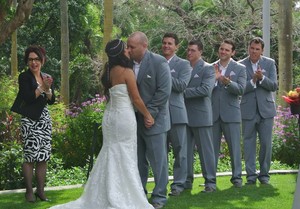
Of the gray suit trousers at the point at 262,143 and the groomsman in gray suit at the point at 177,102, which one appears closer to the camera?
the groomsman in gray suit at the point at 177,102

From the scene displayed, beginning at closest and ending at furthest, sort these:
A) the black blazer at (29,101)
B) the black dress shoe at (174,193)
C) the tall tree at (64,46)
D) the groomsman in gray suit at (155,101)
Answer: the groomsman in gray suit at (155,101) → the black blazer at (29,101) → the black dress shoe at (174,193) → the tall tree at (64,46)

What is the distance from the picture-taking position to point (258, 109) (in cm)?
1086

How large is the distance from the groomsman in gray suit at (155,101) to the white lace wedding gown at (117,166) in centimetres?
33

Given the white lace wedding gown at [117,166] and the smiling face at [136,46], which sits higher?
the smiling face at [136,46]

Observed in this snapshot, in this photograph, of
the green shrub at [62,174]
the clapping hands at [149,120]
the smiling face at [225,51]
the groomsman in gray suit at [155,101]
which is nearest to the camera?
the clapping hands at [149,120]

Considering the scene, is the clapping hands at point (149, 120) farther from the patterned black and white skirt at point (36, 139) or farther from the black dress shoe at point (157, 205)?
the patterned black and white skirt at point (36, 139)

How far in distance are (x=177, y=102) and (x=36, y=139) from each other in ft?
6.02

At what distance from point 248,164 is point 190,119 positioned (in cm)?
130

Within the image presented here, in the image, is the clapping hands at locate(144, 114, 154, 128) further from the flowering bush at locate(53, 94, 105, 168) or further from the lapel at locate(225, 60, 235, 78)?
the flowering bush at locate(53, 94, 105, 168)

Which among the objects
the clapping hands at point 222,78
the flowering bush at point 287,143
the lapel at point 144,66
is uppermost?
the lapel at point 144,66

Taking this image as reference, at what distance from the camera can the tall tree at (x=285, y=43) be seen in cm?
1794

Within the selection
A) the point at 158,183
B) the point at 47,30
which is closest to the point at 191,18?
the point at 47,30

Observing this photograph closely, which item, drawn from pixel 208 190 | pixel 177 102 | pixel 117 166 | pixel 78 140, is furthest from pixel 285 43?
pixel 117 166

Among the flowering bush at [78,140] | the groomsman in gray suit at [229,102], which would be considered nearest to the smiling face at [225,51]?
the groomsman in gray suit at [229,102]
